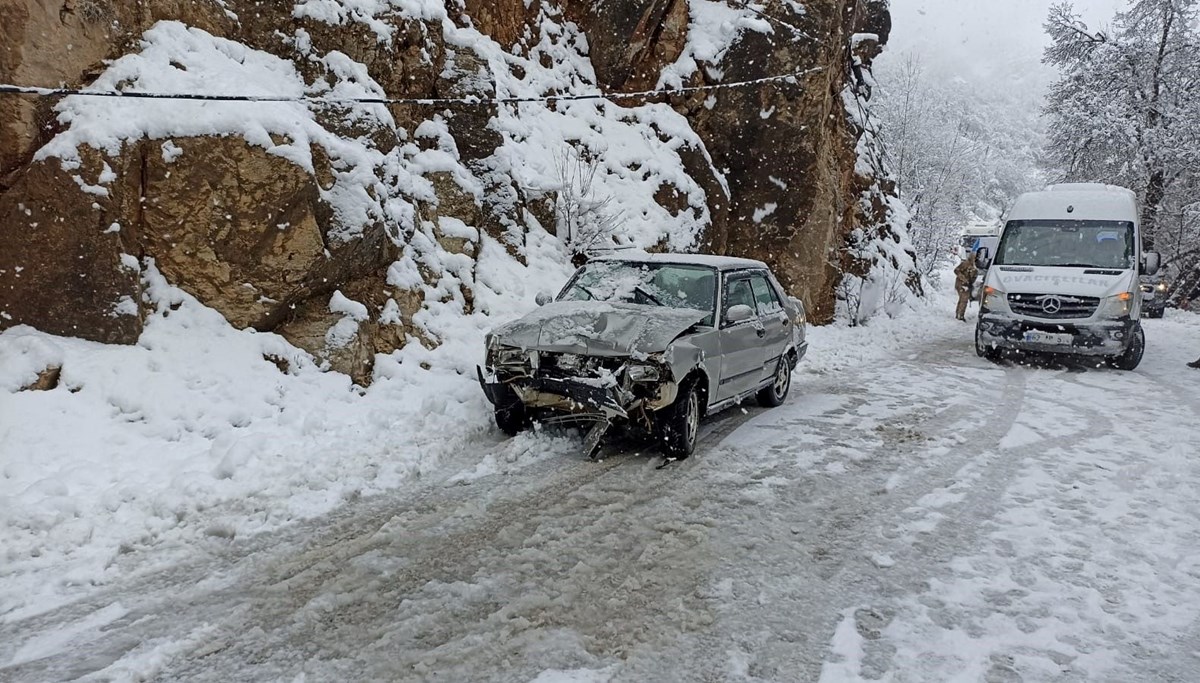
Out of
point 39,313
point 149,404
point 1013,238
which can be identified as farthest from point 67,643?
point 1013,238

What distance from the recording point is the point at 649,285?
270 inches

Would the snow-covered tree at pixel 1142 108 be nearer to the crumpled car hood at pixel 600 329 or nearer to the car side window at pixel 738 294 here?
the car side window at pixel 738 294

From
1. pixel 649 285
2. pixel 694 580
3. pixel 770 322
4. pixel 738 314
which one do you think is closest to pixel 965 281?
pixel 770 322

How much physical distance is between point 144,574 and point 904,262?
2066cm

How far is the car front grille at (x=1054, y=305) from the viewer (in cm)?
1093

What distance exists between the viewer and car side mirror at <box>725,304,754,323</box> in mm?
6559

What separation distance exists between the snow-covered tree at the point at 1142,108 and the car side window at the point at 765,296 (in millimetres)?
21384

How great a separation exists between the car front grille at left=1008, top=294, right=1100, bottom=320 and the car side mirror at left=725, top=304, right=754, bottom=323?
6.99m

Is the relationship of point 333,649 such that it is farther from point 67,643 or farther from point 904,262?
point 904,262

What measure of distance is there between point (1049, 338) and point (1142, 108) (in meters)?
18.3

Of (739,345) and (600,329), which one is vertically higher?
(600,329)

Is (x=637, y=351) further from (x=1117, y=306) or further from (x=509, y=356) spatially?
(x=1117, y=306)

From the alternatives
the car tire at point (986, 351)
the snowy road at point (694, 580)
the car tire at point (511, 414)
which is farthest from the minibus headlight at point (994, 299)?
the car tire at point (511, 414)

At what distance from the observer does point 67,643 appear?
3.12 metres
